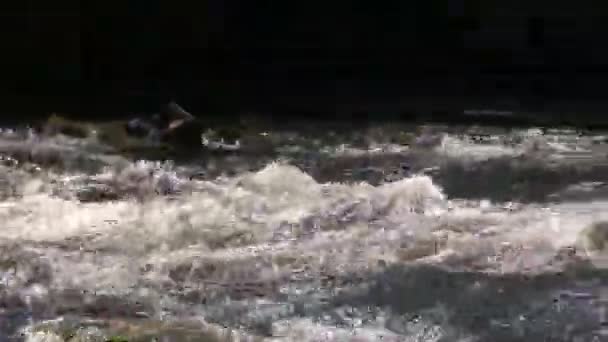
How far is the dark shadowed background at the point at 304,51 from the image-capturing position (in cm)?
1895

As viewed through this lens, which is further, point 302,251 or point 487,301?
point 302,251

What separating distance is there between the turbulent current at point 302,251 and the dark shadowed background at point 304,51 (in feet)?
24.3

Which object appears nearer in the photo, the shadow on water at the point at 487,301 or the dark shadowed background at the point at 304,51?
the shadow on water at the point at 487,301

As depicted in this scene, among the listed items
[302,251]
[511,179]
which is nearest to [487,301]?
[302,251]

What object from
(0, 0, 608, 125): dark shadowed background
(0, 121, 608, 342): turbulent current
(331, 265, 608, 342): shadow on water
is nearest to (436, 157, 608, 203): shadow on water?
(0, 121, 608, 342): turbulent current

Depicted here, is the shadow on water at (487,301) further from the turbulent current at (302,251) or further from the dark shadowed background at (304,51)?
the dark shadowed background at (304,51)

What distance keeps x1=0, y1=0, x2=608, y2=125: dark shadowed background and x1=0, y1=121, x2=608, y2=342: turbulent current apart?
742 centimetres

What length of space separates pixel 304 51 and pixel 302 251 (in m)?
15.7

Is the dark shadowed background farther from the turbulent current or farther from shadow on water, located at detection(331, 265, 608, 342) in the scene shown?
shadow on water, located at detection(331, 265, 608, 342)

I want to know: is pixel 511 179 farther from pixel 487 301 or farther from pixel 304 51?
pixel 304 51

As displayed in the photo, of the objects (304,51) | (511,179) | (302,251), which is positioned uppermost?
(304,51)

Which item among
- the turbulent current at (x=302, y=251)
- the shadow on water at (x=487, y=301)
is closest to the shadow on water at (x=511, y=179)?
the turbulent current at (x=302, y=251)

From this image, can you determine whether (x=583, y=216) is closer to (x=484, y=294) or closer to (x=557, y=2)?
(x=484, y=294)

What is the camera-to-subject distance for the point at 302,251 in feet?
23.1
